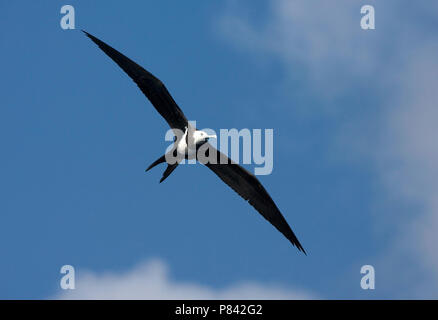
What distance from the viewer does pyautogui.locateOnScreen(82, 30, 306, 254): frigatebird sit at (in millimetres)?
16797

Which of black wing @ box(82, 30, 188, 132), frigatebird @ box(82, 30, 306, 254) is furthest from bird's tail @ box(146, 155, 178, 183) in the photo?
black wing @ box(82, 30, 188, 132)

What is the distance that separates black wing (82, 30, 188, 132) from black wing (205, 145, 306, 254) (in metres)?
1.86

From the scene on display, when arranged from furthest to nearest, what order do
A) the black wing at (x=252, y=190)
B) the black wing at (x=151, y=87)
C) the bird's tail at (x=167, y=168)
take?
the black wing at (x=252, y=190), the bird's tail at (x=167, y=168), the black wing at (x=151, y=87)

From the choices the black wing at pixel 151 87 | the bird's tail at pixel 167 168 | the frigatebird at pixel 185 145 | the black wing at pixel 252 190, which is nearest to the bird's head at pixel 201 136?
the frigatebird at pixel 185 145

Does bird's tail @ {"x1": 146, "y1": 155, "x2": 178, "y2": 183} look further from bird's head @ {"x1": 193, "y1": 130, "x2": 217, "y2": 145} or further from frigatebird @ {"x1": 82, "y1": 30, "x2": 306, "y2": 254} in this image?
bird's head @ {"x1": 193, "y1": 130, "x2": 217, "y2": 145}

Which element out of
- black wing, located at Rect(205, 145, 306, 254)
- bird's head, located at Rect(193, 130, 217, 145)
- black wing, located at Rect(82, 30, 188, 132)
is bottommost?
black wing, located at Rect(205, 145, 306, 254)

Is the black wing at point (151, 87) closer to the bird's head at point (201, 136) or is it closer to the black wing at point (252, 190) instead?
the bird's head at point (201, 136)

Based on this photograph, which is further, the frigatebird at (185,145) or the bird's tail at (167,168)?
the bird's tail at (167,168)

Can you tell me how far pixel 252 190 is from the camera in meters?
18.4

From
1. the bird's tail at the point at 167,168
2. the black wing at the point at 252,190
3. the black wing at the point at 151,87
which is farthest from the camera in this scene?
the black wing at the point at 252,190

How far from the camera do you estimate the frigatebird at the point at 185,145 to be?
1680 cm

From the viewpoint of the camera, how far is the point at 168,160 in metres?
17.3
